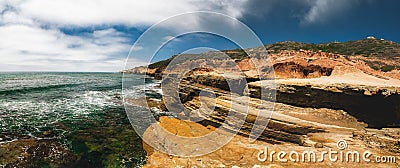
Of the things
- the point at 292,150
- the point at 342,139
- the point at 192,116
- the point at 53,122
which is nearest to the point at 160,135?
the point at 192,116

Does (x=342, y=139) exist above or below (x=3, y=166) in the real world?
above

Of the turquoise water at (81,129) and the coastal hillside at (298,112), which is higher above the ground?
the coastal hillside at (298,112)

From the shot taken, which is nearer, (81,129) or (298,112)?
(298,112)

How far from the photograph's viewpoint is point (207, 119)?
13477mm

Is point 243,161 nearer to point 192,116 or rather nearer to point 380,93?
point 380,93

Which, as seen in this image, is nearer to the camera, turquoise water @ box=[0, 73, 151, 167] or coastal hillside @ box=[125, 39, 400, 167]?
coastal hillside @ box=[125, 39, 400, 167]

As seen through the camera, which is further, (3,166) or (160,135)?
(160,135)

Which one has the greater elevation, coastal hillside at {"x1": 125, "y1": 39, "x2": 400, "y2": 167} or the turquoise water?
coastal hillside at {"x1": 125, "y1": 39, "x2": 400, "y2": 167}

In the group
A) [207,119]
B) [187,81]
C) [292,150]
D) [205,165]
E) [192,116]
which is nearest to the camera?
[205,165]

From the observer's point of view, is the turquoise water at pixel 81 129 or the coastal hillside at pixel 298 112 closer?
the coastal hillside at pixel 298 112

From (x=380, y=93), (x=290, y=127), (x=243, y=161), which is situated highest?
(x=380, y=93)

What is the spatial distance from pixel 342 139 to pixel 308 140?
122 cm

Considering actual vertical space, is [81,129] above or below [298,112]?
below

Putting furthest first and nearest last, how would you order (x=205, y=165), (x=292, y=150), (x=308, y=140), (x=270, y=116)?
(x=270, y=116)
(x=308, y=140)
(x=292, y=150)
(x=205, y=165)
